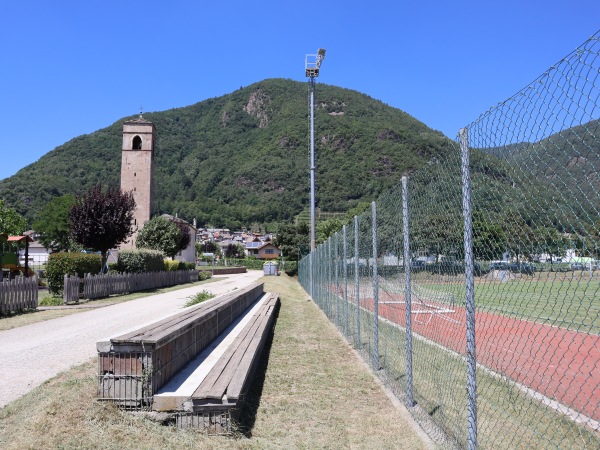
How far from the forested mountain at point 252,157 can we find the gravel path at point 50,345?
78.0 m

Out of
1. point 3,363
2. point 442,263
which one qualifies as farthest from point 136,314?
point 442,263

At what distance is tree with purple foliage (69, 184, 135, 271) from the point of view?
2755 centimetres

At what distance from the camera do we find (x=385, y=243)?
713 centimetres

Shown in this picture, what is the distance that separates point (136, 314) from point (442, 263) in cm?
1195

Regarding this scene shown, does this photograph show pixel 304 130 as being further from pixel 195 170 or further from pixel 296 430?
pixel 296 430

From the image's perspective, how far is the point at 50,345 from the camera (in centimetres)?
906

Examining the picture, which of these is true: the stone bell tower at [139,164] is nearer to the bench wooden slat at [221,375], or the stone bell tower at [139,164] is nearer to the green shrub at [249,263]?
the green shrub at [249,263]

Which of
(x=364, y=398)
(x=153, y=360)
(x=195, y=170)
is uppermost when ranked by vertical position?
(x=195, y=170)

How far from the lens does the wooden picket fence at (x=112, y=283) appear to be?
19.2 m

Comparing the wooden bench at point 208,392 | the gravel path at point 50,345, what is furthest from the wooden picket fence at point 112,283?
the wooden bench at point 208,392

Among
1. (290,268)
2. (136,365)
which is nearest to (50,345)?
(136,365)

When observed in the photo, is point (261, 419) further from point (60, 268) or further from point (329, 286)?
point (60, 268)

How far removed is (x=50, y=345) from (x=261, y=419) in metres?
5.67

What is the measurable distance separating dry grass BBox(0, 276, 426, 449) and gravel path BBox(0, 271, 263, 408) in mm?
483
